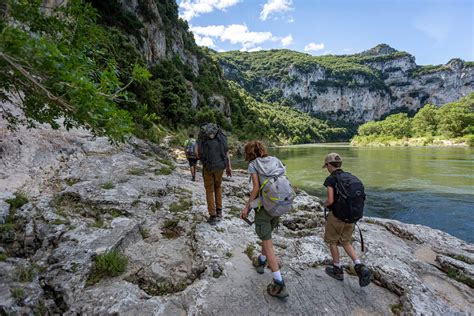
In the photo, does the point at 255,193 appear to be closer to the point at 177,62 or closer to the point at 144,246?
the point at 144,246

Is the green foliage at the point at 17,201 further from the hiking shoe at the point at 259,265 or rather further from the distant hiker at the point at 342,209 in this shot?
the distant hiker at the point at 342,209

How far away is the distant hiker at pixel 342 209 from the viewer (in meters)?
3.84

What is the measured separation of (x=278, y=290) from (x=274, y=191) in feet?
4.68

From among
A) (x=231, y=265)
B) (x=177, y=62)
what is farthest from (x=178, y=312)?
(x=177, y=62)

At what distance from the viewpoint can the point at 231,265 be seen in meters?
4.31

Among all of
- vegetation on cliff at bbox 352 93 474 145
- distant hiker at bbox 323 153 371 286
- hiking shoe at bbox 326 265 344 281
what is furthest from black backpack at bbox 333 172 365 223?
vegetation on cliff at bbox 352 93 474 145

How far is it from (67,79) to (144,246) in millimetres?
3542

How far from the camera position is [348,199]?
12.6ft

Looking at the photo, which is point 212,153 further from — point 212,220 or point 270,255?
point 270,255

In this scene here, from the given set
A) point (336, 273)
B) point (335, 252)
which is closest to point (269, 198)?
point (335, 252)

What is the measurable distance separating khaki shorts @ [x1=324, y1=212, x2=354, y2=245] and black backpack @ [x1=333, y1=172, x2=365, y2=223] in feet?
0.48

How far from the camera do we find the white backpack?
358 cm

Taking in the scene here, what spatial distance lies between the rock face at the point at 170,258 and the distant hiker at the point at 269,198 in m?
0.35

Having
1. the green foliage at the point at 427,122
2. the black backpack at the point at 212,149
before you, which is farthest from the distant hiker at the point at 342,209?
the green foliage at the point at 427,122
